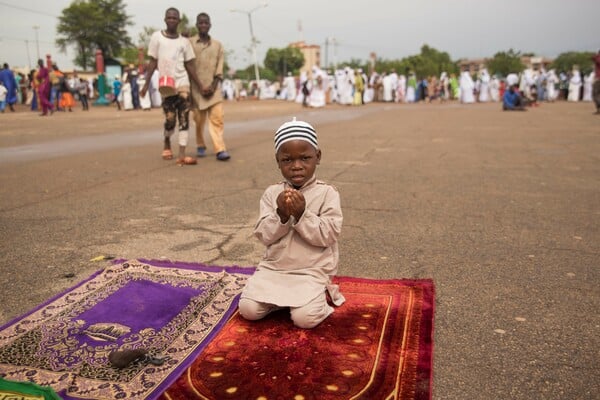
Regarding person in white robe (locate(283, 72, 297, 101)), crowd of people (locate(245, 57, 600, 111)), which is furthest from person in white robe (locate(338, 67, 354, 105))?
person in white robe (locate(283, 72, 297, 101))

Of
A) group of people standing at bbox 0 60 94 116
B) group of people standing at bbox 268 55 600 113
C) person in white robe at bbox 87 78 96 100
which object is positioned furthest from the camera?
person in white robe at bbox 87 78 96 100

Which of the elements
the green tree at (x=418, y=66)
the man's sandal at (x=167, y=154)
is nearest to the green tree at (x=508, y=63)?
the green tree at (x=418, y=66)

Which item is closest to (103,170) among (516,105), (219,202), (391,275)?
(219,202)

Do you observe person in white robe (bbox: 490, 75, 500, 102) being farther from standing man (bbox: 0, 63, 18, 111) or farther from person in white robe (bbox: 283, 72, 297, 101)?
standing man (bbox: 0, 63, 18, 111)

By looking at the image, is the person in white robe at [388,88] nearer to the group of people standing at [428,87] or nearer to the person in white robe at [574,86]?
the group of people standing at [428,87]

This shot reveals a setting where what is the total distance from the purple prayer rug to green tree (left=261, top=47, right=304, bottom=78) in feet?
312

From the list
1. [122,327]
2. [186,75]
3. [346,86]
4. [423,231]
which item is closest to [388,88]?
[346,86]

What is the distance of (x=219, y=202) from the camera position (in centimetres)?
541

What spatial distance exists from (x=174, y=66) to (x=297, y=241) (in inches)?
203

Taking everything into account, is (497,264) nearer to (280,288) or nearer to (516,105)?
(280,288)

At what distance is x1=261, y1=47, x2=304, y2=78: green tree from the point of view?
→ 97188 millimetres

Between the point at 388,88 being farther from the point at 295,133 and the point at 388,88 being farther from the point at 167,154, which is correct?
the point at 295,133

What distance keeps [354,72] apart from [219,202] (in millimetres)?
25665

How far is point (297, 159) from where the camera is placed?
281 centimetres
